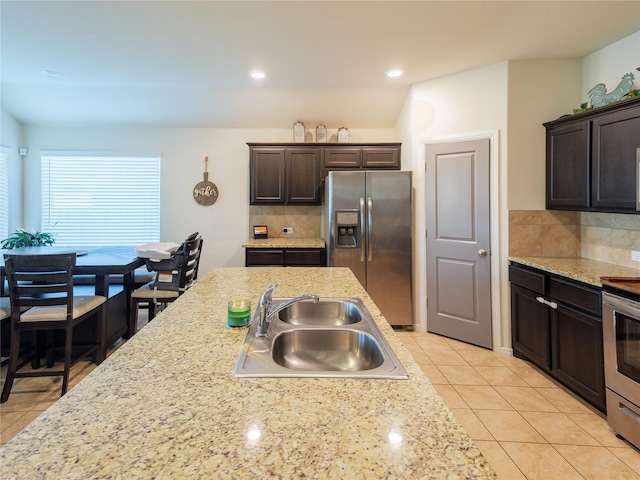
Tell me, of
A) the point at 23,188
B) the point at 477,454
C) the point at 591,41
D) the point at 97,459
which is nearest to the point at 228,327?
the point at 97,459

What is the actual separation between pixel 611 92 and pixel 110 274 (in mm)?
4335

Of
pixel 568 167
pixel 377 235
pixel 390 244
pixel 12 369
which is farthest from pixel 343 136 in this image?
pixel 12 369

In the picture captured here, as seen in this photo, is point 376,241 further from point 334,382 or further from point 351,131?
point 334,382

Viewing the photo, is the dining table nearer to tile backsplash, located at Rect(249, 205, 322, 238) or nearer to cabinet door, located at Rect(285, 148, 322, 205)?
tile backsplash, located at Rect(249, 205, 322, 238)

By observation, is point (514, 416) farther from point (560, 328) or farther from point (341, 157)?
point (341, 157)

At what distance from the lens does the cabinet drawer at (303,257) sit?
3912 mm

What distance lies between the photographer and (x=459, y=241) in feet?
10.9

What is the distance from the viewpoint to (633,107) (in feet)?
7.10

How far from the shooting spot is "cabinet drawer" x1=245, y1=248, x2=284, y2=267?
3.89 metres

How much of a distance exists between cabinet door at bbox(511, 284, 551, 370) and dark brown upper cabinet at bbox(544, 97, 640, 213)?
827mm

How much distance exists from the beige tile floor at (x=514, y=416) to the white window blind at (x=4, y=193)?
2544mm

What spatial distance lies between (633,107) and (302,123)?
3227mm

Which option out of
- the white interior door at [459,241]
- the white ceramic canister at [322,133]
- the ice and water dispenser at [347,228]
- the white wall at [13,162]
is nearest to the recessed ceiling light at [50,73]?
the white wall at [13,162]

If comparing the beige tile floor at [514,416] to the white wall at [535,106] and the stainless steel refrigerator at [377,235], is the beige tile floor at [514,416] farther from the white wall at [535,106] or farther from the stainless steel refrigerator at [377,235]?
the white wall at [535,106]
